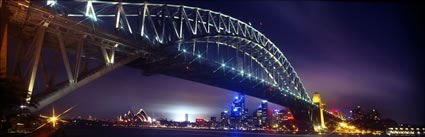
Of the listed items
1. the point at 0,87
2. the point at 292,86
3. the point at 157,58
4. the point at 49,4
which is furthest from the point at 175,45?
the point at 292,86

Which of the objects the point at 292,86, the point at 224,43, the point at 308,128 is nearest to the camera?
the point at 224,43

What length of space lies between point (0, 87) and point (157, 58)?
17273 millimetres

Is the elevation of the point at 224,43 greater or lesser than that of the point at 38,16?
greater

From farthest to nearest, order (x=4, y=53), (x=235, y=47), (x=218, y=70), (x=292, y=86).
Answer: (x=292, y=86), (x=235, y=47), (x=218, y=70), (x=4, y=53)

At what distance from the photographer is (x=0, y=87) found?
6449 mm

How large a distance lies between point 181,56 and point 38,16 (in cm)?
1538

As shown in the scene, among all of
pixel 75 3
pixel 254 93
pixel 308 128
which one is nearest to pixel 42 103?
pixel 75 3

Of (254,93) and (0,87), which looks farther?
(254,93)

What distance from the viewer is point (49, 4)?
43.4 ft

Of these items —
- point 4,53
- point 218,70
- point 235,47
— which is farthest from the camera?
point 235,47

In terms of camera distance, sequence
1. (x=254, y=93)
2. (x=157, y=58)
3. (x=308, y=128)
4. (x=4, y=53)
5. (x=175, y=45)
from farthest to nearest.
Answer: (x=308, y=128) → (x=254, y=93) → (x=175, y=45) → (x=157, y=58) → (x=4, y=53)

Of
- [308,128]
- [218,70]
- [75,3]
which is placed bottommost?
[308,128]

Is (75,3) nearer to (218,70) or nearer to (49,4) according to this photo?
(49,4)

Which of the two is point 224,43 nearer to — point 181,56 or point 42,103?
point 181,56
